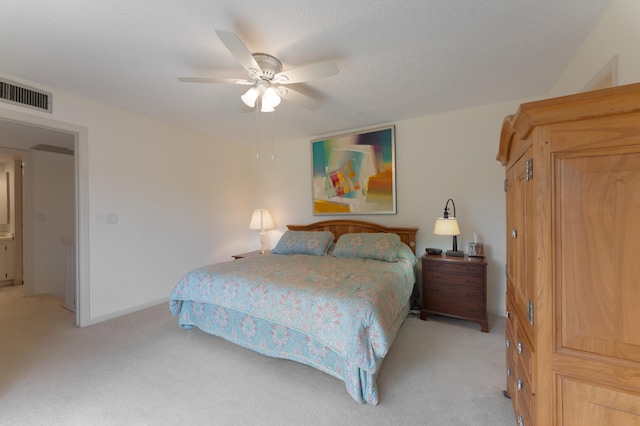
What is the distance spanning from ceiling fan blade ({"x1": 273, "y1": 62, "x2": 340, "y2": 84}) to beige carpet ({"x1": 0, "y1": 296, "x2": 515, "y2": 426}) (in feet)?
7.30

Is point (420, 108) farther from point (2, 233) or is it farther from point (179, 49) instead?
point (2, 233)

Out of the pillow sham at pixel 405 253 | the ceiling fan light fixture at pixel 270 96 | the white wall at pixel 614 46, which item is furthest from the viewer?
the pillow sham at pixel 405 253

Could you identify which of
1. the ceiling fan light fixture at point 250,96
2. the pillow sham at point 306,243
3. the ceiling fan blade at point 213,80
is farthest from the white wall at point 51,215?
the ceiling fan light fixture at point 250,96

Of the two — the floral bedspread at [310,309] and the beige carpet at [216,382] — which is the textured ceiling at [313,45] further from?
the beige carpet at [216,382]

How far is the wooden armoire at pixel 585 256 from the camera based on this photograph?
752 millimetres

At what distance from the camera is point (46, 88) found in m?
2.50

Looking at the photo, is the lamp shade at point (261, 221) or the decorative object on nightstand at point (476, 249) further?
the lamp shade at point (261, 221)

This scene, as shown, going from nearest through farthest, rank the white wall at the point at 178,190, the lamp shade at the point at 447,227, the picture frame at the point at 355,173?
the lamp shade at the point at 447,227
the white wall at the point at 178,190
the picture frame at the point at 355,173

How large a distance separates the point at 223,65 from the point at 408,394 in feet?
9.40

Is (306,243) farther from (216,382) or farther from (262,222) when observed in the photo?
(216,382)

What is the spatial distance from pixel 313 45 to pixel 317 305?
1911mm

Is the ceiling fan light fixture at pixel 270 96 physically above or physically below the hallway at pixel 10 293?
above

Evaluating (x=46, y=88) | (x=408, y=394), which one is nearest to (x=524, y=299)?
(x=408, y=394)

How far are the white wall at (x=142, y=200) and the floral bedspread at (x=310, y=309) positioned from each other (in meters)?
1.04
